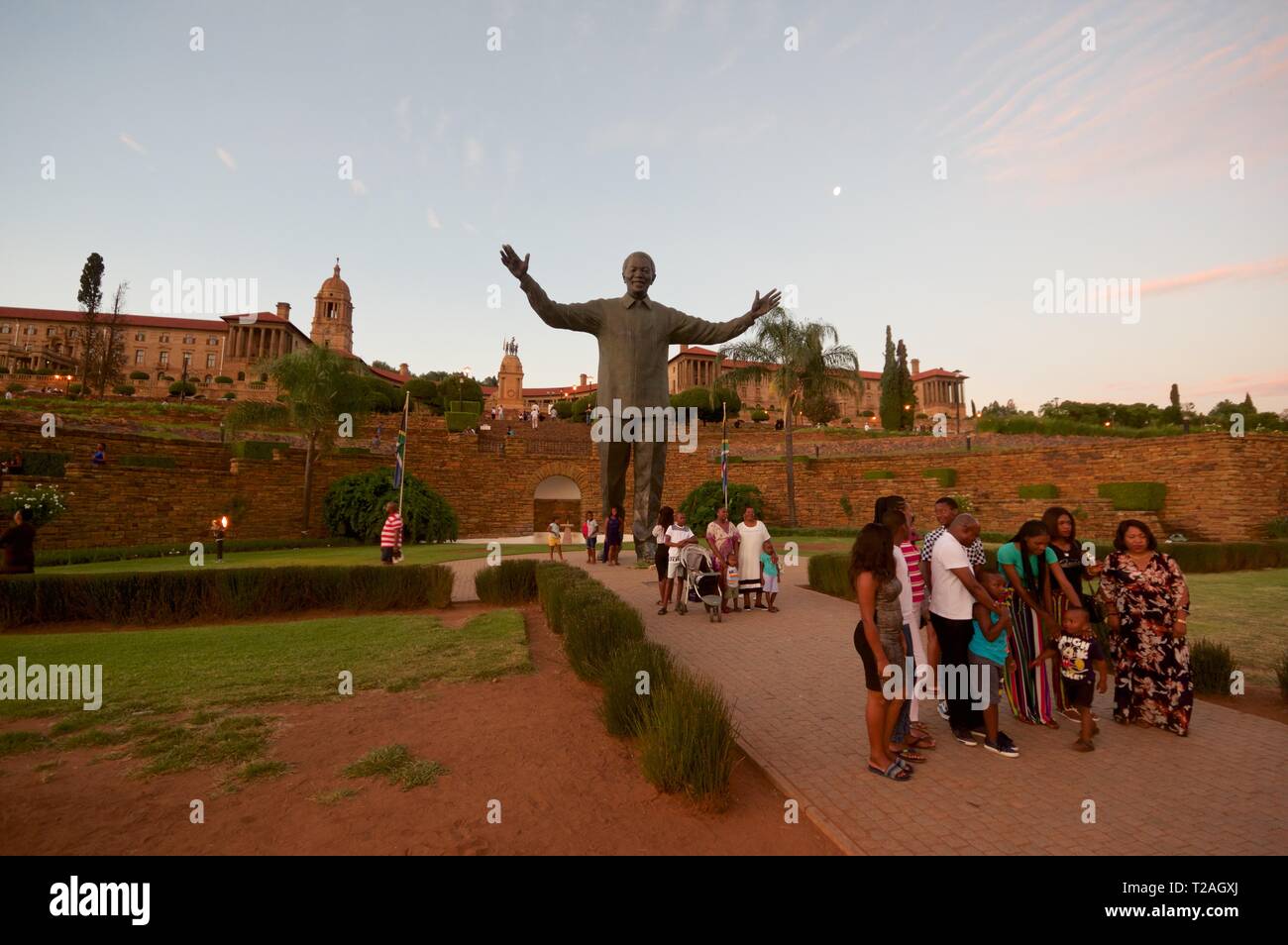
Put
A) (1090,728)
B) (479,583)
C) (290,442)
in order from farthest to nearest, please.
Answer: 1. (290,442)
2. (479,583)
3. (1090,728)

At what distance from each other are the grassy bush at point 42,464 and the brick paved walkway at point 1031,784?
22.0 metres

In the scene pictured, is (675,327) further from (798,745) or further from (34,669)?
(34,669)

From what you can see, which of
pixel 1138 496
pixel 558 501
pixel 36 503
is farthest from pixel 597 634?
pixel 558 501

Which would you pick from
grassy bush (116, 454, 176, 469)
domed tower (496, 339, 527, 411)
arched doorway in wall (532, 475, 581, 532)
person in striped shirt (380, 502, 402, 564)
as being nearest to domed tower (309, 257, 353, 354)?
domed tower (496, 339, 527, 411)

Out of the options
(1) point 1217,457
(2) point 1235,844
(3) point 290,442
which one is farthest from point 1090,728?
(3) point 290,442

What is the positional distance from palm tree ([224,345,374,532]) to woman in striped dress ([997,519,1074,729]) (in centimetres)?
2460

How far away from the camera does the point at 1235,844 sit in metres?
2.84

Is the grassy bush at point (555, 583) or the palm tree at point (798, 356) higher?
the palm tree at point (798, 356)

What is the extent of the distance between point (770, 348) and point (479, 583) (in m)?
18.7

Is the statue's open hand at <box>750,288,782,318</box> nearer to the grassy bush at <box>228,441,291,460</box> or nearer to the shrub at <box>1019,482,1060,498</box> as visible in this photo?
the shrub at <box>1019,482,1060,498</box>

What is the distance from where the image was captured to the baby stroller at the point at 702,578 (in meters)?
8.30

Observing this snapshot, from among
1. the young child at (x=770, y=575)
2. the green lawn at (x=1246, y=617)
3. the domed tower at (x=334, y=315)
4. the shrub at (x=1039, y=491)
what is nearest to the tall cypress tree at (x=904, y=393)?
the shrub at (x=1039, y=491)

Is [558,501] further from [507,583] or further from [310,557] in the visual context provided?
[507,583]

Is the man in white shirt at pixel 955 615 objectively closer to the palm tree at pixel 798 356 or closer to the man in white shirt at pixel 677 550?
the man in white shirt at pixel 677 550
